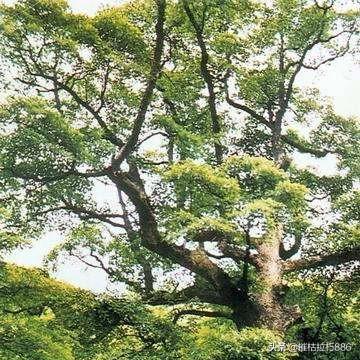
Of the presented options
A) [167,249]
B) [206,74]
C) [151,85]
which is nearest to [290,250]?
[167,249]

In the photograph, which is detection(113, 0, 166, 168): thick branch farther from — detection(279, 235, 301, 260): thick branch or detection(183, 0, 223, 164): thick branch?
detection(279, 235, 301, 260): thick branch

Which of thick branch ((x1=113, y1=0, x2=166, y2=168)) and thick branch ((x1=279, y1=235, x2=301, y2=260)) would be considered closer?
thick branch ((x1=113, y1=0, x2=166, y2=168))

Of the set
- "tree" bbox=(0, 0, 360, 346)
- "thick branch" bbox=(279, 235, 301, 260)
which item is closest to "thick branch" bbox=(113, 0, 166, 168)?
"tree" bbox=(0, 0, 360, 346)

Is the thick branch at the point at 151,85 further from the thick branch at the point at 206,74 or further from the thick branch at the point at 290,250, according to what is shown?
the thick branch at the point at 290,250

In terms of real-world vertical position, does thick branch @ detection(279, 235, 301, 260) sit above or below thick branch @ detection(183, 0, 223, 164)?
below

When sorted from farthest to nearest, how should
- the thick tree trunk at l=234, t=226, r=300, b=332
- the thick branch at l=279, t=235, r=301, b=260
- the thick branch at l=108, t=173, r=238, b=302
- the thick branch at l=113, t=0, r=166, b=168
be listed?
the thick branch at l=279, t=235, r=301, b=260
the thick branch at l=108, t=173, r=238, b=302
the thick tree trunk at l=234, t=226, r=300, b=332
the thick branch at l=113, t=0, r=166, b=168

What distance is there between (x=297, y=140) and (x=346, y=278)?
6.90 metres

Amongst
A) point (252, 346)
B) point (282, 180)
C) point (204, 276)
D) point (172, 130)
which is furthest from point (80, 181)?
point (252, 346)

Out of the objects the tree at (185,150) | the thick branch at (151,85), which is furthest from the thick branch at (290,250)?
the thick branch at (151,85)

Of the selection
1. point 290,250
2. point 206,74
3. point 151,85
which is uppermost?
point 206,74

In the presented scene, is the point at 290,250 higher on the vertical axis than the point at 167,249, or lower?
higher

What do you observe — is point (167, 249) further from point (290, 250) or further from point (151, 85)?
point (290, 250)

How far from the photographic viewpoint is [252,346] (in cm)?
1009

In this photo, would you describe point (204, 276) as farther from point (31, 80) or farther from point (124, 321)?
point (31, 80)
